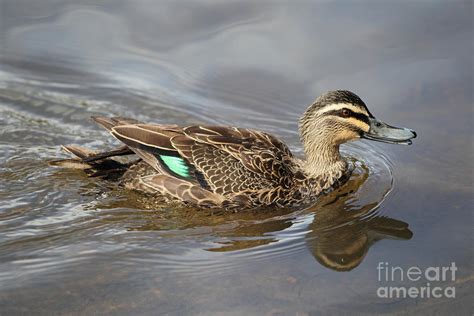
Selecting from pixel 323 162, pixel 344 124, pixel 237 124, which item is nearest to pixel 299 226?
pixel 323 162

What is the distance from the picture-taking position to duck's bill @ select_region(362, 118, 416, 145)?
10.1 m

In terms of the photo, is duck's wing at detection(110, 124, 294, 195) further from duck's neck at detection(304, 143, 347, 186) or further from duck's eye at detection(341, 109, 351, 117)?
duck's eye at detection(341, 109, 351, 117)

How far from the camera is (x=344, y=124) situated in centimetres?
1016

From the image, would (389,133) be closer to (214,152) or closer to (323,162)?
(323,162)

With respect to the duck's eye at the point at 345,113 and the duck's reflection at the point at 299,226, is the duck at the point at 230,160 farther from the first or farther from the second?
the duck's reflection at the point at 299,226

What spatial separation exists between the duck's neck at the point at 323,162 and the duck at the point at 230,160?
0.5 inches

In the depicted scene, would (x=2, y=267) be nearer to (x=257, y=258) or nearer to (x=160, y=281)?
(x=160, y=281)

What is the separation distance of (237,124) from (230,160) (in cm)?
209

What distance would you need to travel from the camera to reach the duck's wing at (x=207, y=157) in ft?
32.0

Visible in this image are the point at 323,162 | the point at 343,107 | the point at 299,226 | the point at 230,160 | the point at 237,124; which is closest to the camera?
the point at 299,226

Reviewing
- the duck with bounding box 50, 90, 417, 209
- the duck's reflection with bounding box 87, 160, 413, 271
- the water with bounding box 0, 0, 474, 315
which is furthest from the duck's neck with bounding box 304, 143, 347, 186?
the duck's reflection with bounding box 87, 160, 413, 271

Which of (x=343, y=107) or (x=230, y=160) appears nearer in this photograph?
(x=230, y=160)

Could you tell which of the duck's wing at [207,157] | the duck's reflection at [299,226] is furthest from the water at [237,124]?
the duck's wing at [207,157]

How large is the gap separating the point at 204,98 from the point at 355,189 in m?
3.04
